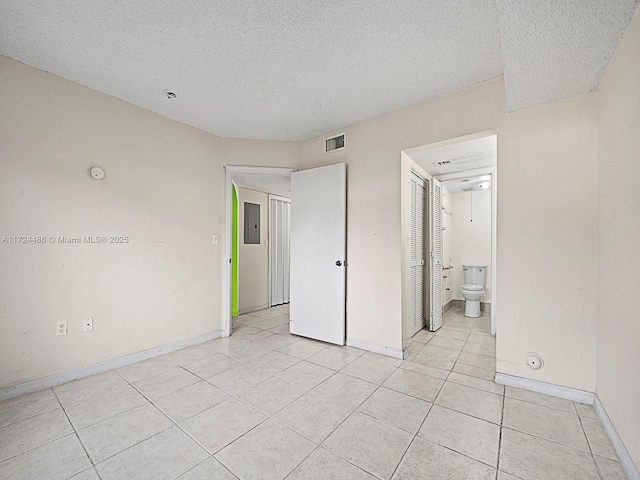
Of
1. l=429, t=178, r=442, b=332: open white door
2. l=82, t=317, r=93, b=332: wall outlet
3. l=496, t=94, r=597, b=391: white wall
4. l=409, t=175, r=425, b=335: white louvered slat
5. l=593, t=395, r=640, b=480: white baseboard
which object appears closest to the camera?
l=593, t=395, r=640, b=480: white baseboard

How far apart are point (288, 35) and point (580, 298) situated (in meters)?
2.62

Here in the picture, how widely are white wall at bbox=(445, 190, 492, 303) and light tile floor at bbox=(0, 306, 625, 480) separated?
275 centimetres

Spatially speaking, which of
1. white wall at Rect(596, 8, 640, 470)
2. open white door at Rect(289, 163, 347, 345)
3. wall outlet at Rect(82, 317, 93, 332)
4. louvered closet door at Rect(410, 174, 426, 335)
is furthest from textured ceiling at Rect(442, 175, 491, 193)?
wall outlet at Rect(82, 317, 93, 332)

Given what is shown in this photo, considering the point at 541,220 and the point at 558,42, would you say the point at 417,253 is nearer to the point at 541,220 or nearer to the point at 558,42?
the point at 541,220

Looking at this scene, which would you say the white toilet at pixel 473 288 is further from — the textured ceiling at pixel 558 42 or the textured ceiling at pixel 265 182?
the textured ceiling at pixel 265 182

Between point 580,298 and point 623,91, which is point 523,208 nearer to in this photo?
point 580,298

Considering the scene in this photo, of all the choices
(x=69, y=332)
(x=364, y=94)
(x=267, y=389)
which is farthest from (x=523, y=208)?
(x=69, y=332)

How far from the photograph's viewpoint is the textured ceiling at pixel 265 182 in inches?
159

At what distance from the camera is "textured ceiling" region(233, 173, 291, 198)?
13.3 ft

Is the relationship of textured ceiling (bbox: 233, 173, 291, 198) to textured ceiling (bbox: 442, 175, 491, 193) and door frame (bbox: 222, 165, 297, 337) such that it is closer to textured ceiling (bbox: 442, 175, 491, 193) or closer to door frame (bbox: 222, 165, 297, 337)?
door frame (bbox: 222, 165, 297, 337)

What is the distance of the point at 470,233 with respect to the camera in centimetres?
511

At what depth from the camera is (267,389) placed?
2.15m

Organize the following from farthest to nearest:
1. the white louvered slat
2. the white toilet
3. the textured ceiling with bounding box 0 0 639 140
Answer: the white toilet
the white louvered slat
the textured ceiling with bounding box 0 0 639 140

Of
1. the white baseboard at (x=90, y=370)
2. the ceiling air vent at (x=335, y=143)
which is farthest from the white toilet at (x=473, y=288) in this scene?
the white baseboard at (x=90, y=370)
